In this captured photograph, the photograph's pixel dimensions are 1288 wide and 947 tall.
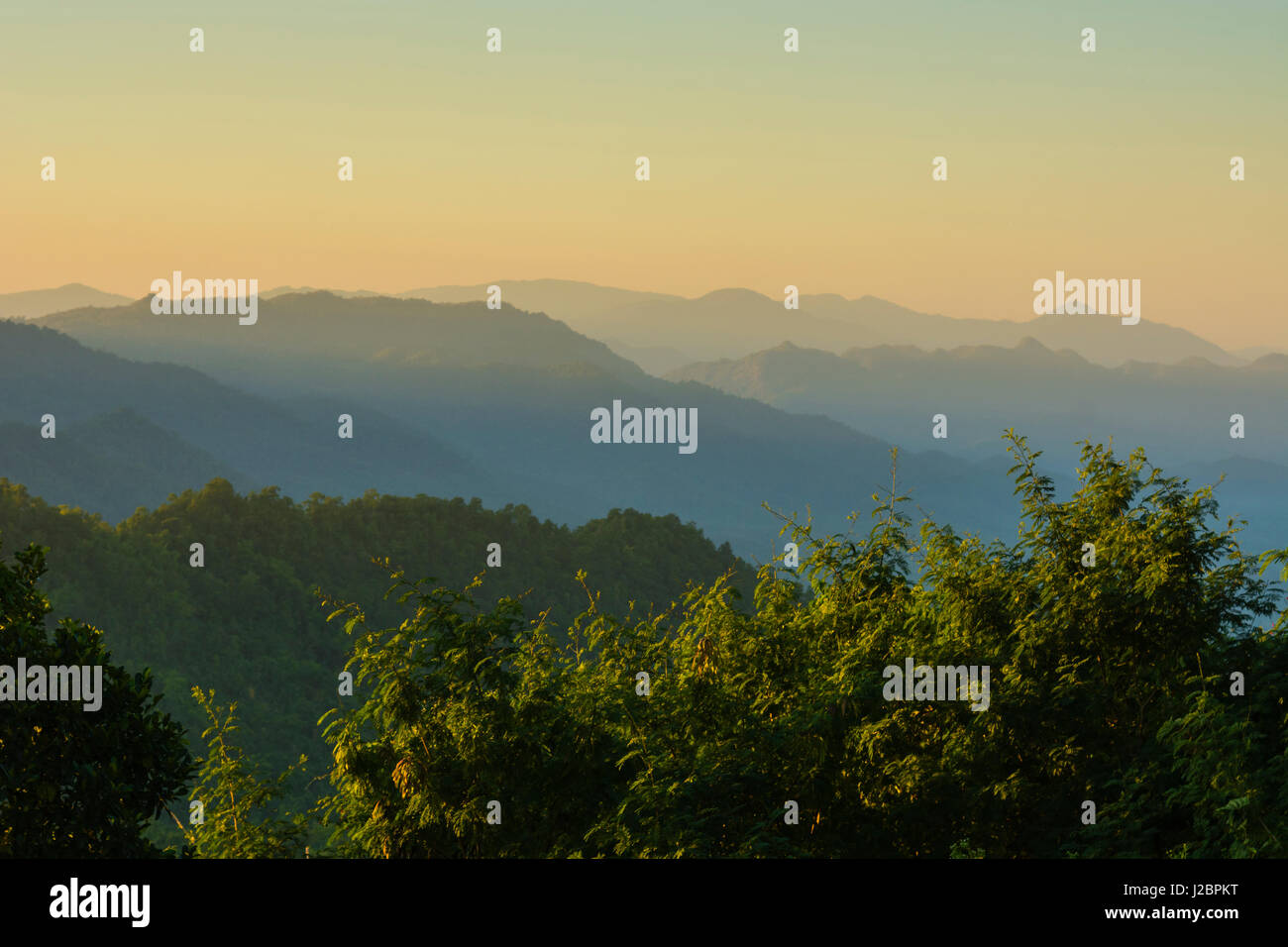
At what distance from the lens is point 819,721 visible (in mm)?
12758

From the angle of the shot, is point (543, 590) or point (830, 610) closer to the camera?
point (830, 610)

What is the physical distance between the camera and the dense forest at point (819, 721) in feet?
37.2

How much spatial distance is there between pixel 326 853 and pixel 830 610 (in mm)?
6341

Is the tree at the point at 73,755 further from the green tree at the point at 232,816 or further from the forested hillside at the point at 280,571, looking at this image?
the forested hillside at the point at 280,571

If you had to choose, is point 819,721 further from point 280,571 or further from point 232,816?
point 280,571

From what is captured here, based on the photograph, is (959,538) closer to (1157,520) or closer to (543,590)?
(1157,520)
